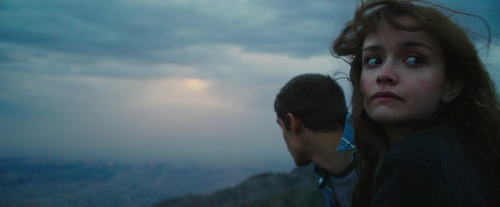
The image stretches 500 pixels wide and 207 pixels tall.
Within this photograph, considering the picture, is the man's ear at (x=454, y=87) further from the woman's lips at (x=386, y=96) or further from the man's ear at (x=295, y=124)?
the man's ear at (x=295, y=124)

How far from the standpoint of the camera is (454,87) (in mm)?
1702

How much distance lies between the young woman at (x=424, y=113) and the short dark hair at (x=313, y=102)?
5.16ft

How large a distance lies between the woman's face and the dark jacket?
18 centimetres

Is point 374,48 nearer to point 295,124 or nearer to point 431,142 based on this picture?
point 431,142

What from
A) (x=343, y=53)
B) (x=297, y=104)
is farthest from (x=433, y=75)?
(x=297, y=104)

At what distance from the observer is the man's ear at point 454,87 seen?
168 cm

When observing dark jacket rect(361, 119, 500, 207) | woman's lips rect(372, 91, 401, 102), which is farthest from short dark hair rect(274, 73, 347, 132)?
dark jacket rect(361, 119, 500, 207)

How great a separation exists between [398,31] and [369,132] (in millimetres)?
493

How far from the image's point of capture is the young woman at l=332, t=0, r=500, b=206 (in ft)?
4.27

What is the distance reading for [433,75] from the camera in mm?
1587

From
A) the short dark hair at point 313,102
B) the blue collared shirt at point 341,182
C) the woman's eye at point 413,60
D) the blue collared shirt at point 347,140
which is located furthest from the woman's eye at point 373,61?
the short dark hair at point 313,102

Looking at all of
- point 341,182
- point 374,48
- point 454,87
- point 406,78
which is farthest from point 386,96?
point 341,182

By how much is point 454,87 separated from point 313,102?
1.84 m

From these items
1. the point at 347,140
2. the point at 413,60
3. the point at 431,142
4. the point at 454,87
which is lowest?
the point at 347,140
